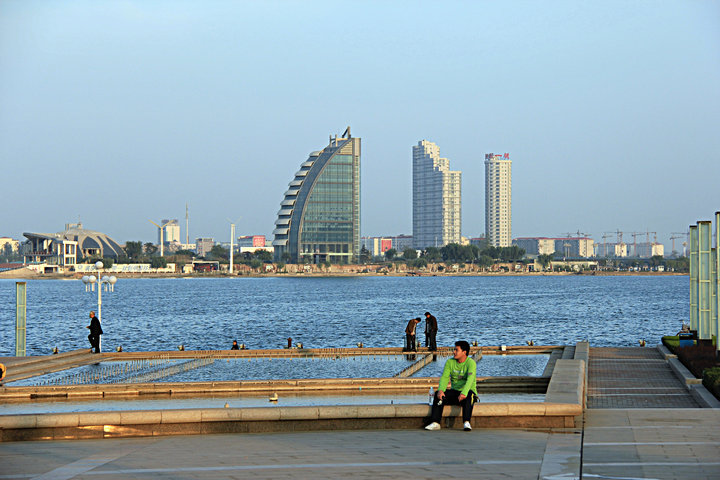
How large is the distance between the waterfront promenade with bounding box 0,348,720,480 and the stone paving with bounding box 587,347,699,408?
379cm

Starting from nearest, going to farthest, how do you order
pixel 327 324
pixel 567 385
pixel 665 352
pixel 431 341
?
pixel 567 385
pixel 665 352
pixel 431 341
pixel 327 324

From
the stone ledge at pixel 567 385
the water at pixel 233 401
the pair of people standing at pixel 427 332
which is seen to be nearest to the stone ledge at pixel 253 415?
the stone ledge at pixel 567 385

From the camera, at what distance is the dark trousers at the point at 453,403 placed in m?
11.8

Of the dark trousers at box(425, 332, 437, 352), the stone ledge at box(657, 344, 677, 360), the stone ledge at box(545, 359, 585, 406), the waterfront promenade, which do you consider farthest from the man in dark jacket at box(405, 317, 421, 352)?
the waterfront promenade

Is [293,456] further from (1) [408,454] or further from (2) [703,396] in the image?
(2) [703,396]

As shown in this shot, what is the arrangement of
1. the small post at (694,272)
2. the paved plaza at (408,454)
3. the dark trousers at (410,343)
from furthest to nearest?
the dark trousers at (410,343) → the small post at (694,272) → the paved plaza at (408,454)

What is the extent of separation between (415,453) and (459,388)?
6.56ft

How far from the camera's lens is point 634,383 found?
1962 cm

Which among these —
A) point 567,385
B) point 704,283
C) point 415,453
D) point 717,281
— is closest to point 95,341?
point 567,385

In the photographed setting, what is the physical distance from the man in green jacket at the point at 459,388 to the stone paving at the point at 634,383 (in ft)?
15.2

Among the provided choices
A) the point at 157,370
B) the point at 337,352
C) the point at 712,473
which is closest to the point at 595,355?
the point at 337,352

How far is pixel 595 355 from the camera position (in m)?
27.1

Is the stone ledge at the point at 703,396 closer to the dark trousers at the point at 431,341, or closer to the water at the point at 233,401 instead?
the water at the point at 233,401

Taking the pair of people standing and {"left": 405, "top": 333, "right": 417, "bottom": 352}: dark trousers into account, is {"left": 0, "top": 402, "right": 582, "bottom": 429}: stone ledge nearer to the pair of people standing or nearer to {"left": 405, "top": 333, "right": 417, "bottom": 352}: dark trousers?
the pair of people standing
